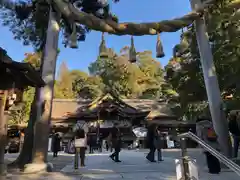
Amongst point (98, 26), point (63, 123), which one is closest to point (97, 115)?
point (63, 123)

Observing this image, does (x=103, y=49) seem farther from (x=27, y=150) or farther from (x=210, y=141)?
(x=27, y=150)

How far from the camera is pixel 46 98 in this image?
7977 mm

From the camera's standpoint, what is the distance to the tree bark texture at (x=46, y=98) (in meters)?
7.55

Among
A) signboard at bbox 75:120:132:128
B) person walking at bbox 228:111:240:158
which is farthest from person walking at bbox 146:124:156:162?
signboard at bbox 75:120:132:128

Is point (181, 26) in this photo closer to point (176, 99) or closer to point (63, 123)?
point (176, 99)

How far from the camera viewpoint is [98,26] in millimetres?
6145

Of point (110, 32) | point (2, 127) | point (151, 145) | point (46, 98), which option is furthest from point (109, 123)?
point (2, 127)

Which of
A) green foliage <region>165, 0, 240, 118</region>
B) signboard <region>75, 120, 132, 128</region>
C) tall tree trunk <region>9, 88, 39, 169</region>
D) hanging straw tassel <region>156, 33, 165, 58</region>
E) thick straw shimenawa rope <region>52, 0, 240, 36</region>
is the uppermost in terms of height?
green foliage <region>165, 0, 240, 118</region>

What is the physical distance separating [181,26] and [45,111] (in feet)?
15.5

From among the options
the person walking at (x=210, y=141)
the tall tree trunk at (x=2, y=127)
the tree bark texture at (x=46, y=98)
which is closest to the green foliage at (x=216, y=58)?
the person walking at (x=210, y=141)

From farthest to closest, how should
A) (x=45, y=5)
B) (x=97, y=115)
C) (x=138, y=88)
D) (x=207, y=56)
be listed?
1. (x=138, y=88)
2. (x=97, y=115)
3. (x=45, y=5)
4. (x=207, y=56)

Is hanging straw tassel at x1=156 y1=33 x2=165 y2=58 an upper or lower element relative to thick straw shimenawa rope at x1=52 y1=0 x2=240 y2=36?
lower

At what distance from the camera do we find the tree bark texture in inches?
297

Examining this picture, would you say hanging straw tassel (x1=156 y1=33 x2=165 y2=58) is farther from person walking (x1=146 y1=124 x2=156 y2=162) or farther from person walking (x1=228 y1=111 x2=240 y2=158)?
person walking (x1=146 y1=124 x2=156 y2=162)
